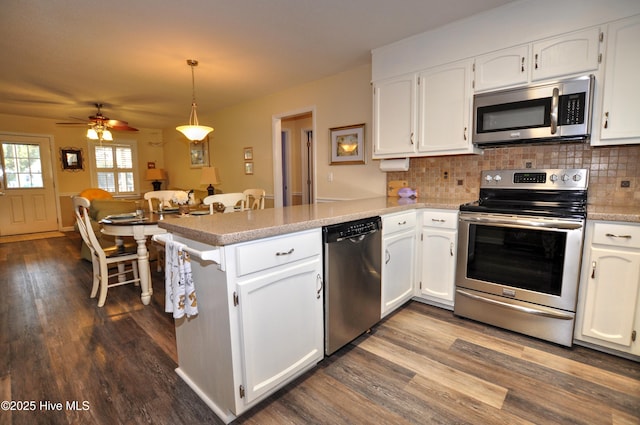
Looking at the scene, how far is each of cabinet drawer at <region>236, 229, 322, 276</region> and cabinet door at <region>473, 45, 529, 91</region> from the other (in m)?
1.88

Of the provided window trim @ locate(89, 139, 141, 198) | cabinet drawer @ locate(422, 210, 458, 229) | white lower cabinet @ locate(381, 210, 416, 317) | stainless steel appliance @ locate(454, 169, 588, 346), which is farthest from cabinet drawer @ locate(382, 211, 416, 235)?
window trim @ locate(89, 139, 141, 198)

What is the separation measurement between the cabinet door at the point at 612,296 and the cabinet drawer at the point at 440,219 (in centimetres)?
84

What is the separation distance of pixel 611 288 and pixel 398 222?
1331 millimetres

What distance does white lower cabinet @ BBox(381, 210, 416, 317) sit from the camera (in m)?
2.25

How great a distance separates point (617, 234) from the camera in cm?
180

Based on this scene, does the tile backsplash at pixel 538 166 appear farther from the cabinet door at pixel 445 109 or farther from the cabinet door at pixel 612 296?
the cabinet door at pixel 612 296

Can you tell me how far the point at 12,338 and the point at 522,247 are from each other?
3700 mm

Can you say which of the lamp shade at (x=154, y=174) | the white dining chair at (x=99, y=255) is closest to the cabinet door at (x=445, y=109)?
the white dining chair at (x=99, y=255)

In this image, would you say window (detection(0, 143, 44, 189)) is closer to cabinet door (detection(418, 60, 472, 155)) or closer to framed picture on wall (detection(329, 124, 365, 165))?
framed picture on wall (detection(329, 124, 365, 165))

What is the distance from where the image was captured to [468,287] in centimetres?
236

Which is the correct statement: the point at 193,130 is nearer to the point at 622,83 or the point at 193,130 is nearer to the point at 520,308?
the point at 520,308

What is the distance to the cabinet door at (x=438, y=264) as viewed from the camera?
2.46 m

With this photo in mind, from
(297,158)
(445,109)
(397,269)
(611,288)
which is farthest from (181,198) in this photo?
(611,288)

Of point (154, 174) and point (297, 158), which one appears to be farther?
point (154, 174)
